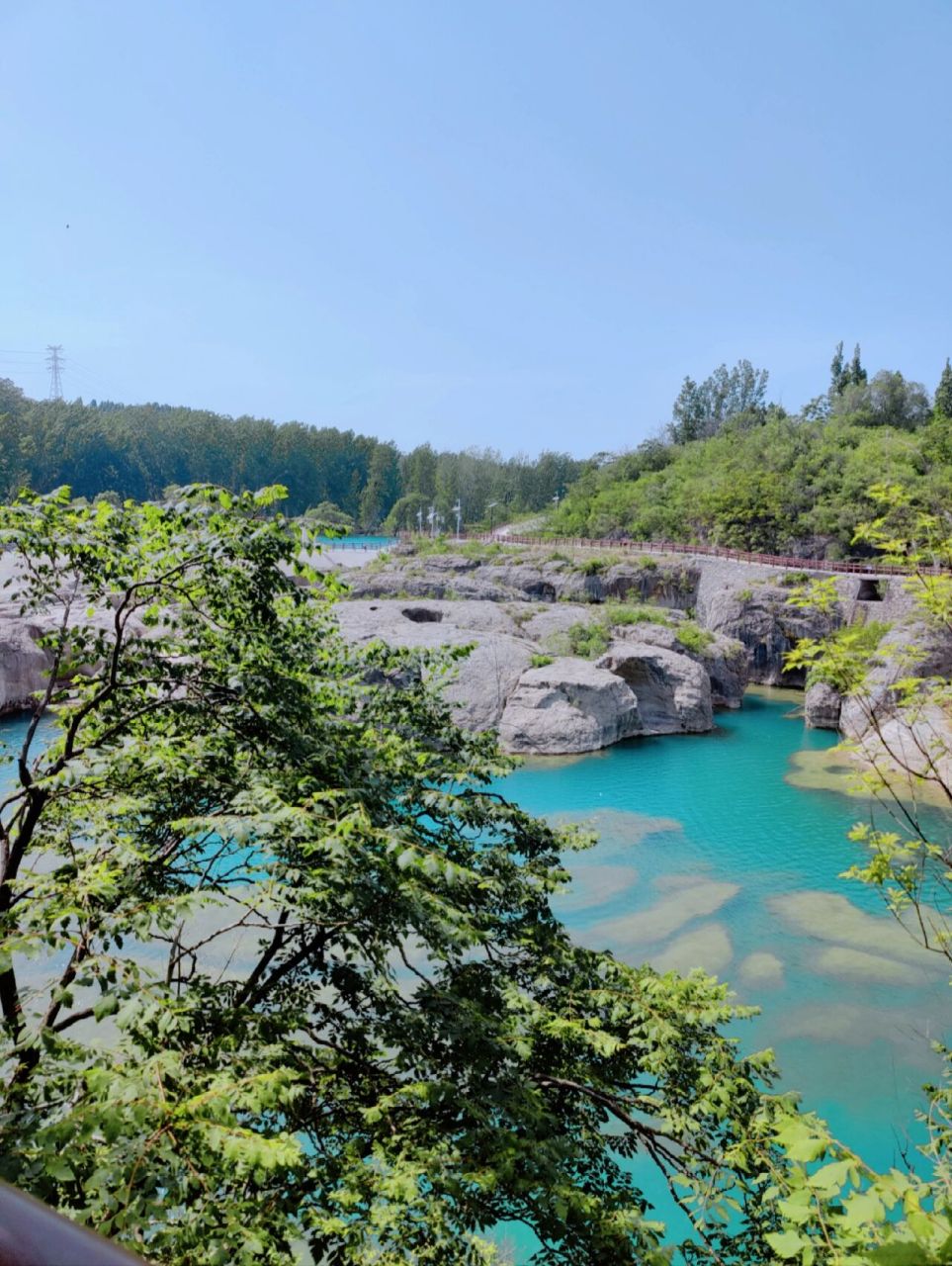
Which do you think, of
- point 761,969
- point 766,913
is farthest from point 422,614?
point 761,969

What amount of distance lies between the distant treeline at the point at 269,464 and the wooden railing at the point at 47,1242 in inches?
A: 2176

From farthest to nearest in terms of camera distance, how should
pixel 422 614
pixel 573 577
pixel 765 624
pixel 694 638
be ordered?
pixel 573 577 < pixel 765 624 < pixel 694 638 < pixel 422 614

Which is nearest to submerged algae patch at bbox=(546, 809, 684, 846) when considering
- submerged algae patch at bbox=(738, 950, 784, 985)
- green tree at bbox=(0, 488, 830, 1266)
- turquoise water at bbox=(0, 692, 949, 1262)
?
turquoise water at bbox=(0, 692, 949, 1262)

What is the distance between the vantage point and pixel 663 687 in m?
21.0

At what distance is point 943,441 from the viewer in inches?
1479

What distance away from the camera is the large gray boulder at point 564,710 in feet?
60.2

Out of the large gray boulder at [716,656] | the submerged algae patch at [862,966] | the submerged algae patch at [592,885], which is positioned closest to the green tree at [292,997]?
the submerged algae patch at [592,885]

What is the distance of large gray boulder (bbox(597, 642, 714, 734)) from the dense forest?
31.9ft

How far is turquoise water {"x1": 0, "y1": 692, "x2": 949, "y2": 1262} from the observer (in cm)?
809

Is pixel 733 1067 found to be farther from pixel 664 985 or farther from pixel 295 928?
pixel 295 928

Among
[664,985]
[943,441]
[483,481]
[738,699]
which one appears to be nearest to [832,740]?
[738,699]

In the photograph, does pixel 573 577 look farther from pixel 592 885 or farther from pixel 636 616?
pixel 592 885

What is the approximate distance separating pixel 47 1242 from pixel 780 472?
41.7m

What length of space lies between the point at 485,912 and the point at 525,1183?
70.7 inches
